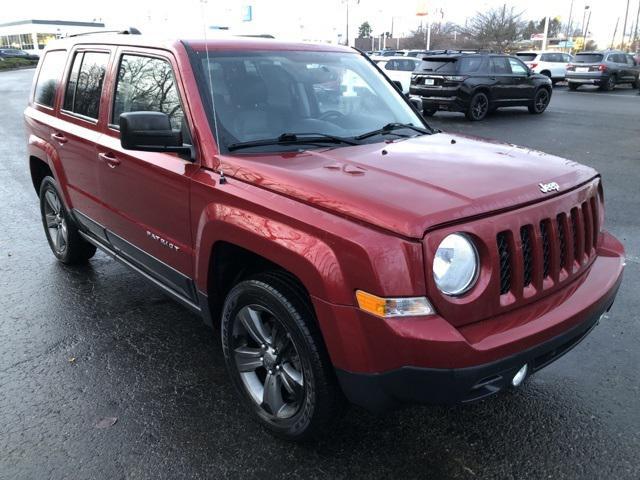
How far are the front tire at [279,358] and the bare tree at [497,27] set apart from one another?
5046cm

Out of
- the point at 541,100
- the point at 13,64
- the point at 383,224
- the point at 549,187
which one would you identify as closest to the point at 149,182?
the point at 383,224

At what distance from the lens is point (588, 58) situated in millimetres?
26031

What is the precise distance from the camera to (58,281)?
4.84 meters

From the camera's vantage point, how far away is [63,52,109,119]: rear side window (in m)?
3.95

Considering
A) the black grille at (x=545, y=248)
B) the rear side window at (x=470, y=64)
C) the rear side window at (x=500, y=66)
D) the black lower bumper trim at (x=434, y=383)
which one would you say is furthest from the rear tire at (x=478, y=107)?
the black lower bumper trim at (x=434, y=383)

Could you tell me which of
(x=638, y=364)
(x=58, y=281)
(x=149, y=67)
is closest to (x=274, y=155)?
(x=149, y=67)

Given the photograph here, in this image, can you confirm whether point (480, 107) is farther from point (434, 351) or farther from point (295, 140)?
point (434, 351)

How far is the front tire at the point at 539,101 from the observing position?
1730 cm

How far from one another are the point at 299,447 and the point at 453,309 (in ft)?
3.78

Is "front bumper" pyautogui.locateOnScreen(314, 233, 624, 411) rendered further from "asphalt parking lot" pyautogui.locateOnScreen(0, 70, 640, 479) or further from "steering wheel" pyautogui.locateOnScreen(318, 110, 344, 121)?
"steering wheel" pyautogui.locateOnScreen(318, 110, 344, 121)

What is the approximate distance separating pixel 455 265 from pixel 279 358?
104 cm

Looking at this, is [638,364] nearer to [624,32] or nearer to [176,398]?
[176,398]

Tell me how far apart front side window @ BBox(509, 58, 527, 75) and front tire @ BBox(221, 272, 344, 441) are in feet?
51.7

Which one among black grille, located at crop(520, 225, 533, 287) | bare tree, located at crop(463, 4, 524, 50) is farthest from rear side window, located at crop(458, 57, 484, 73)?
bare tree, located at crop(463, 4, 524, 50)
